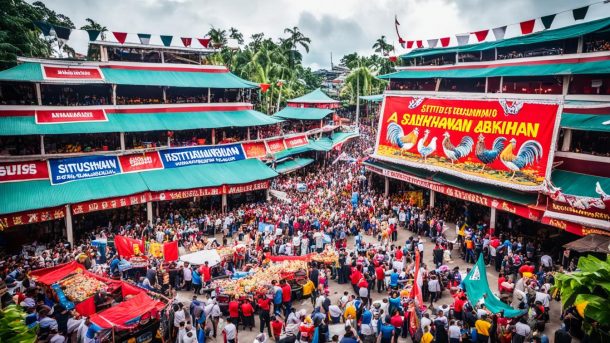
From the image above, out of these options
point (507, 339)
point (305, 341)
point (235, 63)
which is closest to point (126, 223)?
point (305, 341)

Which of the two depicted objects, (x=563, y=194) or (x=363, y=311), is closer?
(x=363, y=311)

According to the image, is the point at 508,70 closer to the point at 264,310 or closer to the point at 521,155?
the point at 521,155

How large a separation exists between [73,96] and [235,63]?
2757 centimetres

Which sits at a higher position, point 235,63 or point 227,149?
point 235,63

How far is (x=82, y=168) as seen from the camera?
79.8ft

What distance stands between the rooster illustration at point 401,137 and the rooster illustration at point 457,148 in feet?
8.71

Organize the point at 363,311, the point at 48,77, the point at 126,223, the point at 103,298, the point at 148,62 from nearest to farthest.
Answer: the point at 363,311
the point at 103,298
the point at 48,77
the point at 126,223
the point at 148,62

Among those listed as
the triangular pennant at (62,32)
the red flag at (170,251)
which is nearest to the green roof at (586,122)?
the red flag at (170,251)

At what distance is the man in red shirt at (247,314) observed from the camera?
46.1 feet

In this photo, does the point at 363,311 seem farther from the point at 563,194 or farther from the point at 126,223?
the point at 126,223

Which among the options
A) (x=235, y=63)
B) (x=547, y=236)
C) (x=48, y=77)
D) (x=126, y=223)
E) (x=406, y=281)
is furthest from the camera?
(x=235, y=63)

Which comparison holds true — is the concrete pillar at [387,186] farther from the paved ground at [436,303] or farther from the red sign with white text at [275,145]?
the paved ground at [436,303]

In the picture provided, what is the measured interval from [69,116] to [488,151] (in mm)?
25495

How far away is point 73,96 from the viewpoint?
2711 centimetres
